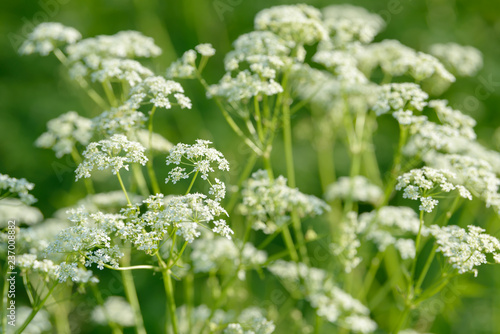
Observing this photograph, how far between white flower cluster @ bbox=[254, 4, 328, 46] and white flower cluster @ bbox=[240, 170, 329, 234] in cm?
136

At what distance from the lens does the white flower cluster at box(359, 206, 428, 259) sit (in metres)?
4.33

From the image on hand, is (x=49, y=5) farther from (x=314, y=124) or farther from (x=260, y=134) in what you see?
(x=260, y=134)

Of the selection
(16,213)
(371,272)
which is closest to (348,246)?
(371,272)

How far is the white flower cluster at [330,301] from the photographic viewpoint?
397cm

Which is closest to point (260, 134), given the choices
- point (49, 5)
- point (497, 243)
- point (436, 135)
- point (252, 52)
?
point (252, 52)

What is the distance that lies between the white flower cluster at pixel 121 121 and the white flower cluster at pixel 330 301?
1774mm

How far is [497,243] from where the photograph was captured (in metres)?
3.16

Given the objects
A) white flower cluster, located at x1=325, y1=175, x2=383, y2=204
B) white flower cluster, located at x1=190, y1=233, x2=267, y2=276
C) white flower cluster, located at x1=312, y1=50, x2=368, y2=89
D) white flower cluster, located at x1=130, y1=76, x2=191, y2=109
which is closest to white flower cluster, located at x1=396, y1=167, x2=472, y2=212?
white flower cluster, located at x1=312, y1=50, x2=368, y2=89

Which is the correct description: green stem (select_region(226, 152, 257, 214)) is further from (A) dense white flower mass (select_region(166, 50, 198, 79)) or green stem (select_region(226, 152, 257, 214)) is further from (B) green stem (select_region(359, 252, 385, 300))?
(B) green stem (select_region(359, 252, 385, 300))

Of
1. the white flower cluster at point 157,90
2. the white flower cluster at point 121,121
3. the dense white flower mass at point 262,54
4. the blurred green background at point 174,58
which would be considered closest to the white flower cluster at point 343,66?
the dense white flower mass at point 262,54

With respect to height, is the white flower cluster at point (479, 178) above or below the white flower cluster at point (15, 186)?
below

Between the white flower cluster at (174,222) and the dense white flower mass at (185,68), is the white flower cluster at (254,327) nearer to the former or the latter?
the white flower cluster at (174,222)

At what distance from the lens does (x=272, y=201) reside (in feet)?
12.6

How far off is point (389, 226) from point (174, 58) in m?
4.66
